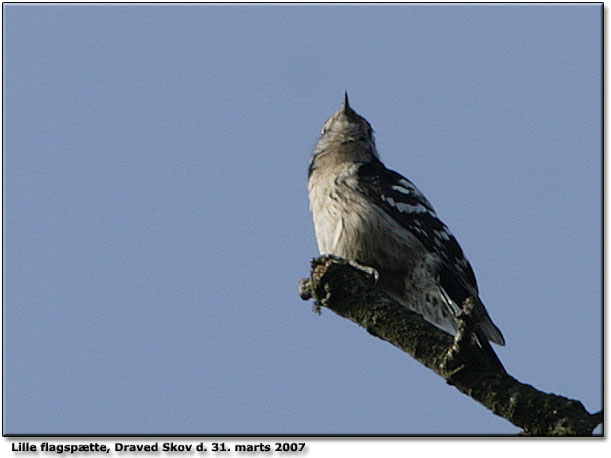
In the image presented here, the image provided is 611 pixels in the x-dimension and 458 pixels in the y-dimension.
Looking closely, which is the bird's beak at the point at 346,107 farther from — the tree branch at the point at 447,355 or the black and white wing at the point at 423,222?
the tree branch at the point at 447,355

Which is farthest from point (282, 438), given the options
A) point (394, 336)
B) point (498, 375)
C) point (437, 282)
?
point (437, 282)

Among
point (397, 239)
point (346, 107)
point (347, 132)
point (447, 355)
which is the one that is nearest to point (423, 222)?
point (397, 239)

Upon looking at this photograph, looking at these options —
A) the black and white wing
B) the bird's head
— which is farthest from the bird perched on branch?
the bird's head

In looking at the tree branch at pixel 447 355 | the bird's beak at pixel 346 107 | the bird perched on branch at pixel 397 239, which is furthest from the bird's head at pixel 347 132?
the tree branch at pixel 447 355

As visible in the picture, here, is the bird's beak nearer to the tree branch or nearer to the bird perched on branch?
the bird perched on branch

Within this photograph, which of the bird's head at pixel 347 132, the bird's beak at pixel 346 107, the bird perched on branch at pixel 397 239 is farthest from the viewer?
the bird's beak at pixel 346 107

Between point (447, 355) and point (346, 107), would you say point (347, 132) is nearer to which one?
point (346, 107)
